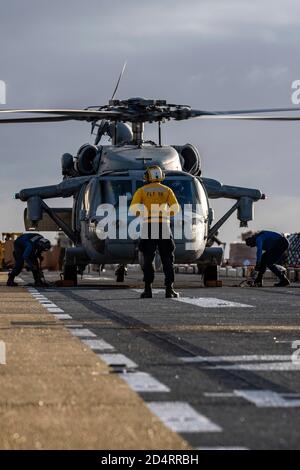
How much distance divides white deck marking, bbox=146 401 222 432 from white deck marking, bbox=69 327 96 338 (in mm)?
4330

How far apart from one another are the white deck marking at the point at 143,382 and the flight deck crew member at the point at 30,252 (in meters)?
20.5

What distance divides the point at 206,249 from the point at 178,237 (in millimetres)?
1887

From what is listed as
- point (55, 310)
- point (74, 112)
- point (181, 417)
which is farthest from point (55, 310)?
point (74, 112)

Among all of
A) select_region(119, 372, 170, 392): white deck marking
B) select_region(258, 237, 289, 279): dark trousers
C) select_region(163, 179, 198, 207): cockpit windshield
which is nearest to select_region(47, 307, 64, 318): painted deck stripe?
select_region(119, 372, 170, 392): white deck marking

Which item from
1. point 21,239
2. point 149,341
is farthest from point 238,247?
point 149,341

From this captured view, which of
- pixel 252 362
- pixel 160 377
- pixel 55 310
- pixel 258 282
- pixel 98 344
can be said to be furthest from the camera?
pixel 258 282

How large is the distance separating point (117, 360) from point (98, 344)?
1.28m

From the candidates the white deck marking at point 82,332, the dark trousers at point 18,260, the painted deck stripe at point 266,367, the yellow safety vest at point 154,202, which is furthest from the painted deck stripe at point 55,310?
the dark trousers at point 18,260

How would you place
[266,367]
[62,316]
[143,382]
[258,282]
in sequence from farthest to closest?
[258,282], [62,316], [266,367], [143,382]

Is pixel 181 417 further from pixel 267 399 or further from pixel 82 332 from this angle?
pixel 82 332

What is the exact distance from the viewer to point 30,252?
27891 mm

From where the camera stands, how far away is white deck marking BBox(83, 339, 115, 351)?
9008 millimetres

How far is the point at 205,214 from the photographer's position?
2645cm

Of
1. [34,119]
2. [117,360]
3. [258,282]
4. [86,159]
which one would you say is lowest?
[258,282]
